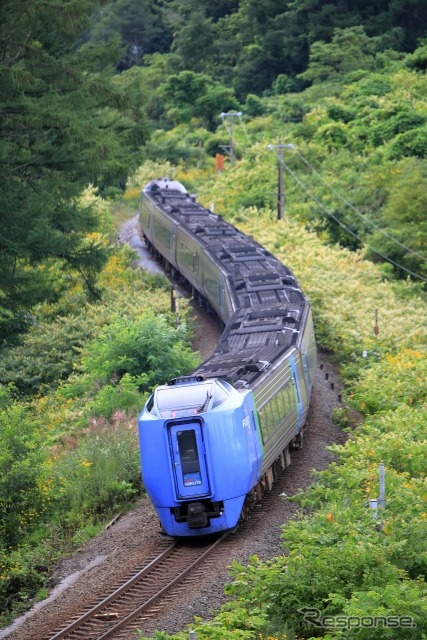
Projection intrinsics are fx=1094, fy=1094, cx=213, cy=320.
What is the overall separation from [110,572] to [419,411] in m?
7.24

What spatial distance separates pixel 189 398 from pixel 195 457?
869mm

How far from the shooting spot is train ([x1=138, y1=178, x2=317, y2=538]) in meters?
15.6

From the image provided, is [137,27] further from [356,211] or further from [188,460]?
[188,460]

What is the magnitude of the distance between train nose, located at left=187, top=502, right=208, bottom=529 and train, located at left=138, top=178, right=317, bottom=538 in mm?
14

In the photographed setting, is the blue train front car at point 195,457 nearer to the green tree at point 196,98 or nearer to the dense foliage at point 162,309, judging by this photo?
the dense foliage at point 162,309

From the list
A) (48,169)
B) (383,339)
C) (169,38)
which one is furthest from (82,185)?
(169,38)

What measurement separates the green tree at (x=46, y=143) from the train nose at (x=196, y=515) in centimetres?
910

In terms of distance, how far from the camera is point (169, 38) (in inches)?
3720

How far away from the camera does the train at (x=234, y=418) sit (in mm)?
→ 15625

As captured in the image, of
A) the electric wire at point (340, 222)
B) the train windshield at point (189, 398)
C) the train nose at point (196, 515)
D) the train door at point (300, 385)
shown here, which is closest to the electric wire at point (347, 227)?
the electric wire at point (340, 222)

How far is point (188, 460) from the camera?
15633 mm

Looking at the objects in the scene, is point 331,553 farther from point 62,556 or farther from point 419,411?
point 419,411

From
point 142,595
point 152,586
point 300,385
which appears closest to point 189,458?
point 152,586

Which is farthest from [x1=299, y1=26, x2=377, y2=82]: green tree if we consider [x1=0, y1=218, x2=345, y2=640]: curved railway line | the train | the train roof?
[x1=0, y1=218, x2=345, y2=640]: curved railway line
